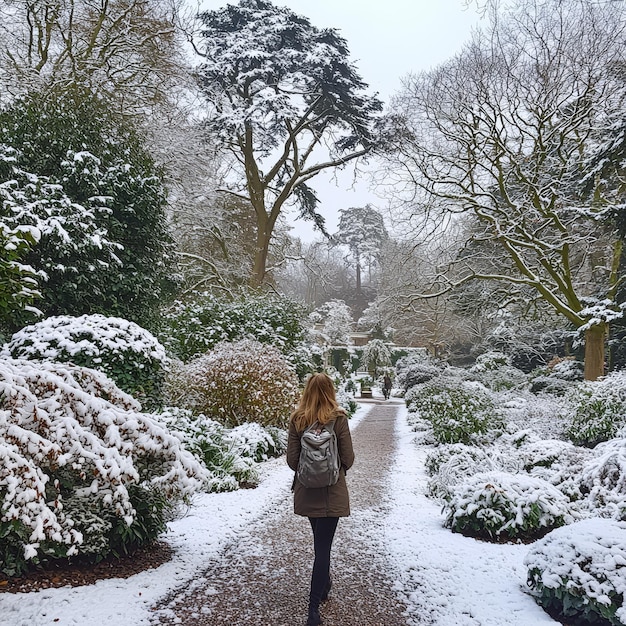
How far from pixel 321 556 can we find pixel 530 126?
12.7 metres

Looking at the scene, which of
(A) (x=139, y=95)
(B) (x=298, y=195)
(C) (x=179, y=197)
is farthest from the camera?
(B) (x=298, y=195)

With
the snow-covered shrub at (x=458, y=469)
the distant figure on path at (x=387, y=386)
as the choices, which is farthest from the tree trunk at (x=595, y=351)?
the distant figure on path at (x=387, y=386)

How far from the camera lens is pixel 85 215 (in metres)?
7.10

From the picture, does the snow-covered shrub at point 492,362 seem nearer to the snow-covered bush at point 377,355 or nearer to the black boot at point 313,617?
the snow-covered bush at point 377,355

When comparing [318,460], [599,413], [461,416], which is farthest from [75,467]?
[599,413]

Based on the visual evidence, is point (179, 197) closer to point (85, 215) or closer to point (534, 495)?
point (85, 215)

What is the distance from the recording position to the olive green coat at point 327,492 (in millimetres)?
2996

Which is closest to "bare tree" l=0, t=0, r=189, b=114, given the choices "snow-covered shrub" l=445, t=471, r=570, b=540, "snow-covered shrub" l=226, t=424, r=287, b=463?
"snow-covered shrub" l=226, t=424, r=287, b=463

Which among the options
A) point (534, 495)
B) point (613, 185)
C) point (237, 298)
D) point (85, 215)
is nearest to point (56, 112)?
point (85, 215)

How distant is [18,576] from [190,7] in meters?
14.5

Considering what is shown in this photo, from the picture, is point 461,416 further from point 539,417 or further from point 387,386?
point 387,386

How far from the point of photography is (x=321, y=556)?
3.00 m

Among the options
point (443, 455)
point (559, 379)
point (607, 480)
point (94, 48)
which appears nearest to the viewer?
point (607, 480)

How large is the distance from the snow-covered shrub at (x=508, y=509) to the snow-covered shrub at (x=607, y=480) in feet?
0.88
